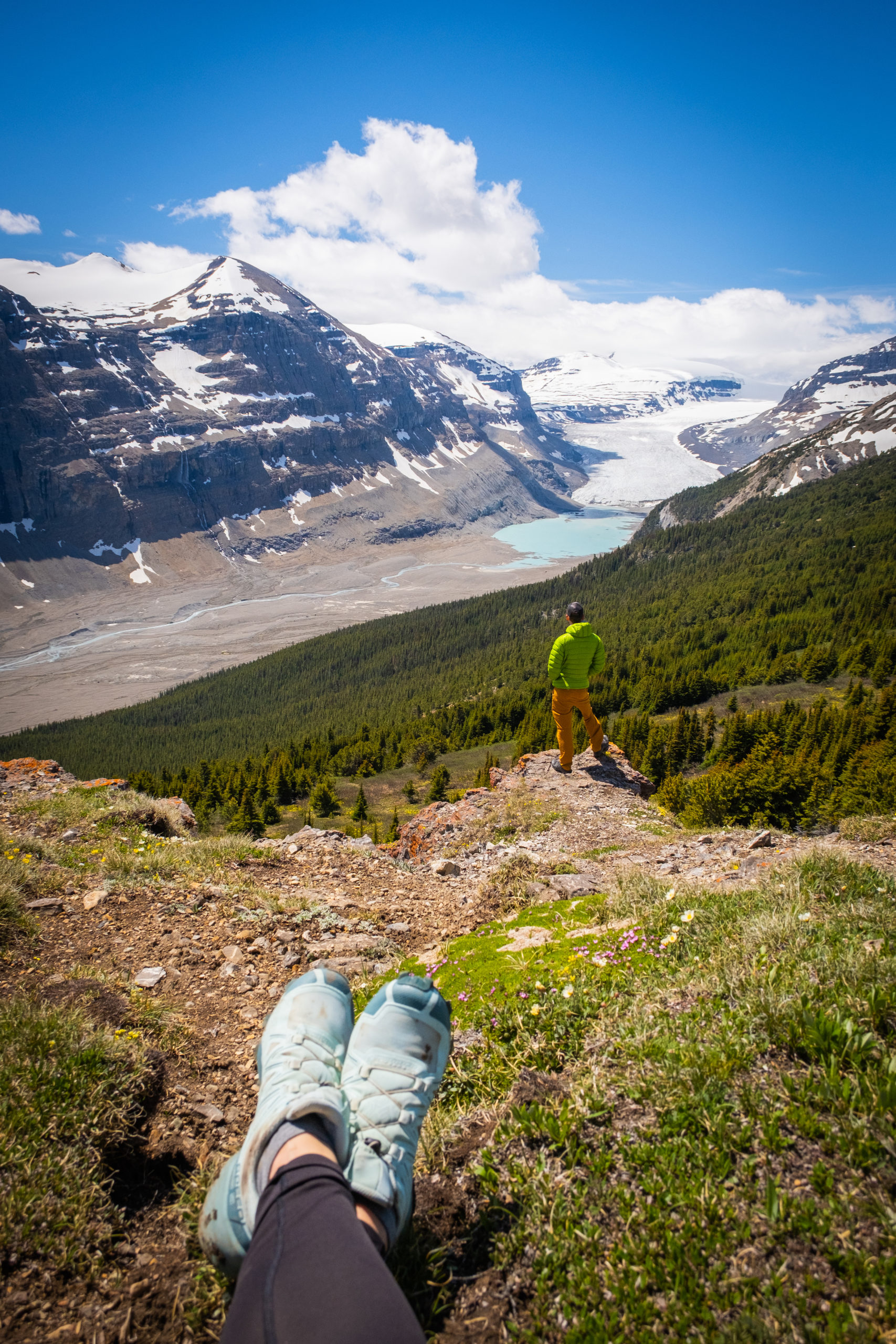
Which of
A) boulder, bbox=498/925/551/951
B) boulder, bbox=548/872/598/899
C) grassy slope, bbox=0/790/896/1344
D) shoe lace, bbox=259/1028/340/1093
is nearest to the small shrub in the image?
grassy slope, bbox=0/790/896/1344


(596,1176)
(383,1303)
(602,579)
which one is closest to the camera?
(383,1303)

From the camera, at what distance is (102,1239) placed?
2.82m

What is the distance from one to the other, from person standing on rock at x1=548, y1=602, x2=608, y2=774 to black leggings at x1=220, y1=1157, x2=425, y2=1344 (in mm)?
10382

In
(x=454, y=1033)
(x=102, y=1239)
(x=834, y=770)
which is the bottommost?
(x=834, y=770)

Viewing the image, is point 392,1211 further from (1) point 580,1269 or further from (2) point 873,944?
(2) point 873,944

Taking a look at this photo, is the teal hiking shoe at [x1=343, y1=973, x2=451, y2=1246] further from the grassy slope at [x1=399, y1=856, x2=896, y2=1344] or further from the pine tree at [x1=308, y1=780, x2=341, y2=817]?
the pine tree at [x1=308, y1=780, x2=341, y2=817]

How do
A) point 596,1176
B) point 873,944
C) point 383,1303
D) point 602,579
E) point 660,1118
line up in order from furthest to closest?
point 602,579 → point 873,944 → point 660,1118 → point 596,1176 → point 383,1303

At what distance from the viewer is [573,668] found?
12.9 m

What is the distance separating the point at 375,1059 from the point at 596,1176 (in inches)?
49.6

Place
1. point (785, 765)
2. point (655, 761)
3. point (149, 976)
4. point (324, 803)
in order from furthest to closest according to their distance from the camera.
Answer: point (324, 803), point (655, 761), point (785, 765), point (149, 976)

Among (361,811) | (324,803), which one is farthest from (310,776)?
(361,811)

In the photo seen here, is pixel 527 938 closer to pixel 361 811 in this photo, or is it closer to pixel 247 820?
pixel 247 820

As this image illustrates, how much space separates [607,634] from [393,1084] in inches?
3822

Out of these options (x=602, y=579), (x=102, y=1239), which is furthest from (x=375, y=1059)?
(x=602, y=579)
